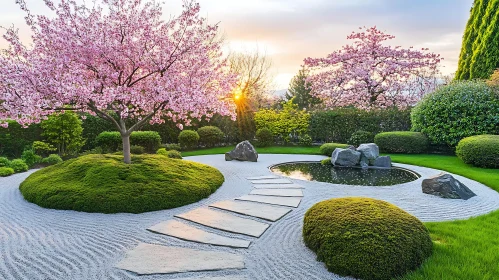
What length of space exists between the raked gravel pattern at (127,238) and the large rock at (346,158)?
9.60 ft

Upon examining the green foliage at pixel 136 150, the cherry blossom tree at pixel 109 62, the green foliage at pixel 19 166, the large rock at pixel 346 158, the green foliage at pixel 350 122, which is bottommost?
the large rock at pixel 346 158

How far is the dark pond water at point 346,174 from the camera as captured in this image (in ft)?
22.5

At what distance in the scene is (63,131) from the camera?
33.8 feet

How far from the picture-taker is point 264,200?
508 centimetres

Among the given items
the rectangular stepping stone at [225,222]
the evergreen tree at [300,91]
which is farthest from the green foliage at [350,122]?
the evergreen tree at [300,91]

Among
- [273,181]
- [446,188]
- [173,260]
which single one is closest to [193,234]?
[173,260]

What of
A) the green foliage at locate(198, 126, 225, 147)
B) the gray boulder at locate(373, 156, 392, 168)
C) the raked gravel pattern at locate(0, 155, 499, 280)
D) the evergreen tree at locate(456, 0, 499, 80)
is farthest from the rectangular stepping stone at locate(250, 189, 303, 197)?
the evergreen tree at locate(456, 0, 499, 80)

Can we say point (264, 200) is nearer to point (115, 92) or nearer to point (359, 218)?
point (359, 218)

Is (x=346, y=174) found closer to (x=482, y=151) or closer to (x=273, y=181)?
(x=273, y=181)

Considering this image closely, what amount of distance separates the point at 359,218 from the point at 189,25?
4.46m

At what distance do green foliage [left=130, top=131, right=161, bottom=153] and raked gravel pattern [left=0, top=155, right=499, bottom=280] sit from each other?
6.01 meters

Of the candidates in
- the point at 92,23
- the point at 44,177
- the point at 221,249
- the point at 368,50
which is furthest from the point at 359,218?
the point at 368,50

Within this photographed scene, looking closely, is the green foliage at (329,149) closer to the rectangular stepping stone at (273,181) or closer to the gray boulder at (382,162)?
the gray boulder at (382,162)

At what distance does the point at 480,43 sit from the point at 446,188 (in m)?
12.7
